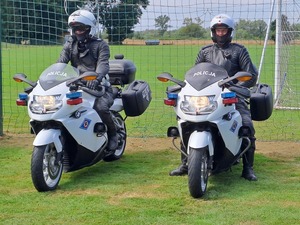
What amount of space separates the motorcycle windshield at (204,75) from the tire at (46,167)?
149 centimetres

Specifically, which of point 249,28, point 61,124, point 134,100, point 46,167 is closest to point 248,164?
point 134,100

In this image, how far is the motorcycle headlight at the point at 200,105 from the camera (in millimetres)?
6277

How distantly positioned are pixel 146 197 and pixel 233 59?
1874 millimetres

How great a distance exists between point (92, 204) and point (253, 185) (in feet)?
5.66

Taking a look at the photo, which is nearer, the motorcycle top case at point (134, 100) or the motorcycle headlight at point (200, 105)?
the motorcycle headlight at point (200, 105)

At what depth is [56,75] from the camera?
6773 millimetres

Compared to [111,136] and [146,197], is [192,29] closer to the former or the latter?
[111,136]

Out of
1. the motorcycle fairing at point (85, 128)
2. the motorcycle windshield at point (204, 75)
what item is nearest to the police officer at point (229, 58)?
the motorcycle windshield at point (204, 75)

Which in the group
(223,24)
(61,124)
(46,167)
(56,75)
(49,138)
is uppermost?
(223,24)

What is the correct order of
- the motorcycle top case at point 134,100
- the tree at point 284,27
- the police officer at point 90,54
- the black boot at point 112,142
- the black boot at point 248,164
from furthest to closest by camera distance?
the tree at point 284,27 → the motorcycle top case at point 134,100 → the black boot at point 112,142 → the police officer at point 90,54 → the black boot at point 248,164

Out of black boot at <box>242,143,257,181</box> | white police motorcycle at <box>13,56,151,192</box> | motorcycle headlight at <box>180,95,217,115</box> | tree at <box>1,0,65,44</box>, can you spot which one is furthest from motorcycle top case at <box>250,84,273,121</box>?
tree at <box>1,0,65,44</box>

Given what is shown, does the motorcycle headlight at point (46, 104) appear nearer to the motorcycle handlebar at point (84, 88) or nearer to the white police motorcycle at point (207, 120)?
the motorcycle handlebar at point (84, 88)

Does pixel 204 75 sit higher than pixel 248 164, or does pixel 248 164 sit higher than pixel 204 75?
pixel 204 75

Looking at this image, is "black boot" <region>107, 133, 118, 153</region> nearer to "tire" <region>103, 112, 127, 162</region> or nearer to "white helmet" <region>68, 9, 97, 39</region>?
"tire" <region>103, 112, 127, 162</region>
